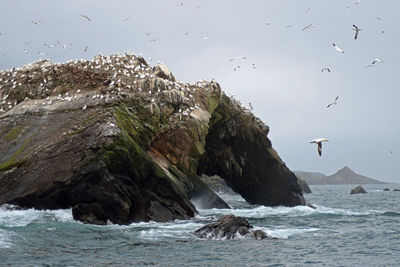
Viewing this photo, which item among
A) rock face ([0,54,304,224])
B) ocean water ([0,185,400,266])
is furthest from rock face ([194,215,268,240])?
rock face ([0,54,304,224])

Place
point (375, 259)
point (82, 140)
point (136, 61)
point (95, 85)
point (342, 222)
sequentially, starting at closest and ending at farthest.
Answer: point (375, 259)
point (82, 140)
point (342, 222)
point (95, 85)
point (136, 61)

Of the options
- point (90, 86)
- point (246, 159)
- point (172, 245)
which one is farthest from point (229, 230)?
point (246, 159)

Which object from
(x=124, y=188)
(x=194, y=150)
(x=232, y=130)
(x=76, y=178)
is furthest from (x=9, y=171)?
(x=232, y=130)

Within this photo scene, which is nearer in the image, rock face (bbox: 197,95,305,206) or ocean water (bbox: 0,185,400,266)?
ocean water (bbox: 0,185,400,266)

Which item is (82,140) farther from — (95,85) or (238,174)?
(238,174)

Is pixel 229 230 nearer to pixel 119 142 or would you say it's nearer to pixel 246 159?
pixel 119 142

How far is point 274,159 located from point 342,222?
15229 mm

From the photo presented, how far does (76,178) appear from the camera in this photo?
28938mm

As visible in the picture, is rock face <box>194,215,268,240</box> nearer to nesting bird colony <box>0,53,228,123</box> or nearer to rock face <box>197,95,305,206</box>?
nesting bird colony <box>0,53,228,123</box>

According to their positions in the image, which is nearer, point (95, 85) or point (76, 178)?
point (76, 178)

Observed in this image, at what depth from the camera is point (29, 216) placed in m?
27.7

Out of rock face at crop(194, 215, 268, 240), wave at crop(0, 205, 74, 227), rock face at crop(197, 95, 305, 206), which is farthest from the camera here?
rock face at crop(197, 95, 305, 206)

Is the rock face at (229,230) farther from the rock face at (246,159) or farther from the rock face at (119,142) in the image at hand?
the rock face at (246,159)

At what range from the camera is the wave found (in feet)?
87.1
